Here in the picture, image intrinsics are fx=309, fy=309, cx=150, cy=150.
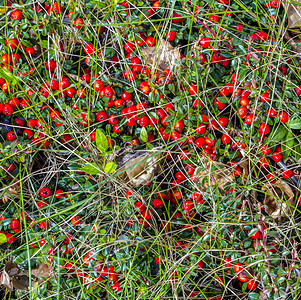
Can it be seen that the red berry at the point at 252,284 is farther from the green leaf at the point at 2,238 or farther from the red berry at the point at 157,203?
the green leaf at the point at 2,238

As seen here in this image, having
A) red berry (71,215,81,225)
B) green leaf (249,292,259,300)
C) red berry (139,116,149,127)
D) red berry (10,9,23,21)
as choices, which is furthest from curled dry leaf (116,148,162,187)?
red berry (10,9,23,21)

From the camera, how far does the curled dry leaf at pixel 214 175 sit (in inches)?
144

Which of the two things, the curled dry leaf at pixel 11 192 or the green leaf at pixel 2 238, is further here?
the curled dry leaf at pixel 11 192

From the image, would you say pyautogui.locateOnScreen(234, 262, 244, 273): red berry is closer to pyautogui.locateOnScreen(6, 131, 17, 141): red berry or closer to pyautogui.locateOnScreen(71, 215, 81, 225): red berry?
pyautogui.locateOnScreen(71, 215, 81, 225): red berry

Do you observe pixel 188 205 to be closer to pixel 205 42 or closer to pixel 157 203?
pixel 157 203

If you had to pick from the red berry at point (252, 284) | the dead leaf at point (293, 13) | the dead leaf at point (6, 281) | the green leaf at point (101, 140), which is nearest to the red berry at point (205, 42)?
the dead leaf at point (293, 13)

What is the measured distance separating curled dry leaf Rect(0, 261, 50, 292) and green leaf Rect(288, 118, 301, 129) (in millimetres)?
3378


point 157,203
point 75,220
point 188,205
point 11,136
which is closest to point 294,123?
point 188,205

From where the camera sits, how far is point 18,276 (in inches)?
146

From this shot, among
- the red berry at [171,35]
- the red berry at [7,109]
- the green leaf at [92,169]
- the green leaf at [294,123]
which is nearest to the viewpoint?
the green leaf at [92,169]

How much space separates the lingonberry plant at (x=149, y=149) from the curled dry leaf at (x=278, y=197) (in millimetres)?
12

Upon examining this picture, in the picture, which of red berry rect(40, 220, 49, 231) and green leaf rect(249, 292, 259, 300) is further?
red berry rect(40, 220, 49, 231)

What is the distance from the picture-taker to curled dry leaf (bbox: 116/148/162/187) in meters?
3.76

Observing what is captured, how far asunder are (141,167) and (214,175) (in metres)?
0.89
